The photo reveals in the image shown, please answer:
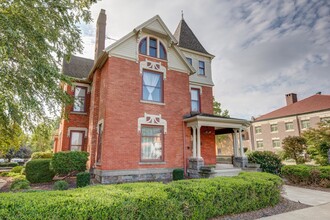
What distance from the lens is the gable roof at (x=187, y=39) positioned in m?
17.4

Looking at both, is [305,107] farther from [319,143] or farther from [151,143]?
[151,143]

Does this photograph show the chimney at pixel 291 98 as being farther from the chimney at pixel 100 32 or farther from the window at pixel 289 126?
the chimney at pixel 100 32

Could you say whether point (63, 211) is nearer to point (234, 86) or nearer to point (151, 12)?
point (151, 12)

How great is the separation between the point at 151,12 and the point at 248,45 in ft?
22.4

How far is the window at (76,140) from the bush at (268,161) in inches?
510

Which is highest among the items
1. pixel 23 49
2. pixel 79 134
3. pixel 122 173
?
pixel 23 49

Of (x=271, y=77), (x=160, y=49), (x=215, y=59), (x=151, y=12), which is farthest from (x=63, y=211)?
(x=271, y=77)

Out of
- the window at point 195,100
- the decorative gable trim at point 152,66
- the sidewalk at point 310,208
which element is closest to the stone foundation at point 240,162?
the sidewalk at point 310,208

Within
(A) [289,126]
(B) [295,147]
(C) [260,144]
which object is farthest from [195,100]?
(C) [260,144]

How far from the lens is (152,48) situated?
13141 mm

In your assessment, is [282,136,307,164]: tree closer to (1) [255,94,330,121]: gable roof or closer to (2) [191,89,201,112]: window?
(2) [191,89,201,112]: window

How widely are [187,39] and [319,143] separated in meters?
14.5

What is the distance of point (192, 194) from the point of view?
5.45m

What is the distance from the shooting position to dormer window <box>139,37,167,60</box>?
1282 cm
